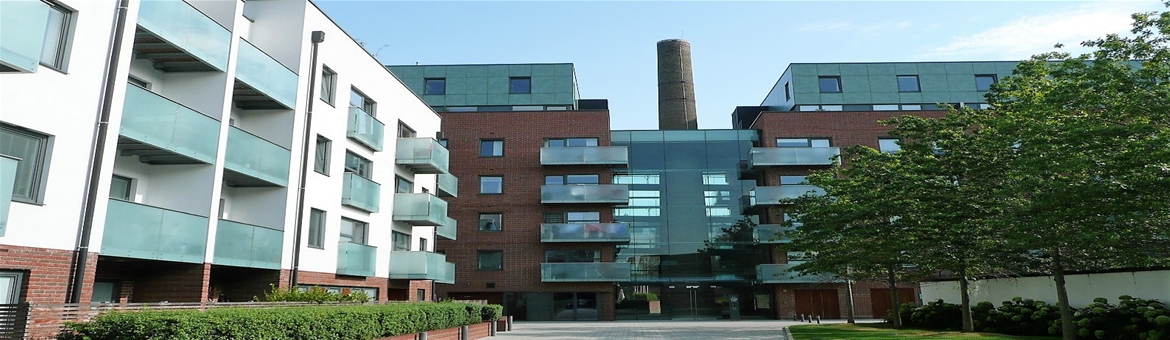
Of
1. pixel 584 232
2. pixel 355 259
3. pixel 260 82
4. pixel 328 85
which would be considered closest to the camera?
pixel 260 82

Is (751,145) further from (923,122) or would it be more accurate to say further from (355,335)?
(355,335)

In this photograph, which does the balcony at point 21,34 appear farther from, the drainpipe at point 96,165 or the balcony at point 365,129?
the balcony at point 365,129

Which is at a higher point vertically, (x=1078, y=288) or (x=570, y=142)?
(x=570, y=142)

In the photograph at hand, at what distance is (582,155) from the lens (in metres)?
37.5

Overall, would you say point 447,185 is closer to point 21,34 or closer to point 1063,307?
point 21,34

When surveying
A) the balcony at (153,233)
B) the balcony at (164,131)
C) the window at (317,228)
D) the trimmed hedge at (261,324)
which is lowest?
the trimmed hedge at (261,324)

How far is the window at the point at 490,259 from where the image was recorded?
37.3m

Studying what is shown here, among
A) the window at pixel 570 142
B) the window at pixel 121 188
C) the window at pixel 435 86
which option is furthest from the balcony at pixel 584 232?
the window at pixel 121 188

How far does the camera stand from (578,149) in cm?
3756

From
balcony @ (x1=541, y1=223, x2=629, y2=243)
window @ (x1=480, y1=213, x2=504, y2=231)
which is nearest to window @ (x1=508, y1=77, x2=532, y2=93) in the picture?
window @ (x1=480, y1=213, x2=504, y2=231)

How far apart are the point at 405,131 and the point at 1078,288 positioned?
22.6m

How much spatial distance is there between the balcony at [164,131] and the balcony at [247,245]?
169 centimetres

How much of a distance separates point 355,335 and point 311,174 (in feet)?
22.5

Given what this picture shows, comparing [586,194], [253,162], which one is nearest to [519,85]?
[586,194]
